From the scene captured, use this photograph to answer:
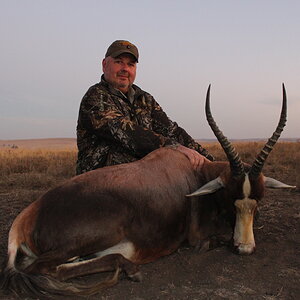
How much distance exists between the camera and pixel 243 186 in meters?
3.74

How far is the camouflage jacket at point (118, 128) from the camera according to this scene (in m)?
4.82

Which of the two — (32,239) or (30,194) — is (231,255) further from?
(30,194)

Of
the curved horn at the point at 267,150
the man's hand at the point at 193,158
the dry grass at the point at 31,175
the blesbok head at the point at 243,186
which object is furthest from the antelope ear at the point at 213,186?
the dry grass at the point at 31,175

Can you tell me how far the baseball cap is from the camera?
18.4 feet

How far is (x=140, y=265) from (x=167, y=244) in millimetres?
340

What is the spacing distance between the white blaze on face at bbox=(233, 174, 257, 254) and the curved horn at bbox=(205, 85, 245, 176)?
119mm

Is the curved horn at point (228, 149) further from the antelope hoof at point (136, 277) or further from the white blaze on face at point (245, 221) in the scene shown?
the antelope hoof at point (136, 277)

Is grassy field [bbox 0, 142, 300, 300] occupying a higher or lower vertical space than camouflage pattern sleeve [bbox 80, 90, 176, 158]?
lower

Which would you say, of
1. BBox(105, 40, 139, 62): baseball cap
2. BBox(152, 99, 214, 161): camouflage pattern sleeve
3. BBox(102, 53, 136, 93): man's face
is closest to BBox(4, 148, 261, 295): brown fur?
BBox(152, 99, 214, 161): camouflage pattern sleeve

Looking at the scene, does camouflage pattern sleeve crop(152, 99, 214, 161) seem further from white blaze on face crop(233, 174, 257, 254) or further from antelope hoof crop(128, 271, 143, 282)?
antelope hoof crop(128, 271, 143, 282)

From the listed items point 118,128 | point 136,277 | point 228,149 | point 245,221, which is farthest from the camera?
point 118,128

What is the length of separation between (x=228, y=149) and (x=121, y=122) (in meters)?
1.55

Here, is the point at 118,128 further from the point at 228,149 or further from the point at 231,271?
the point at 231,271

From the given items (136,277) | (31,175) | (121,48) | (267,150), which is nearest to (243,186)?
(267,150)
